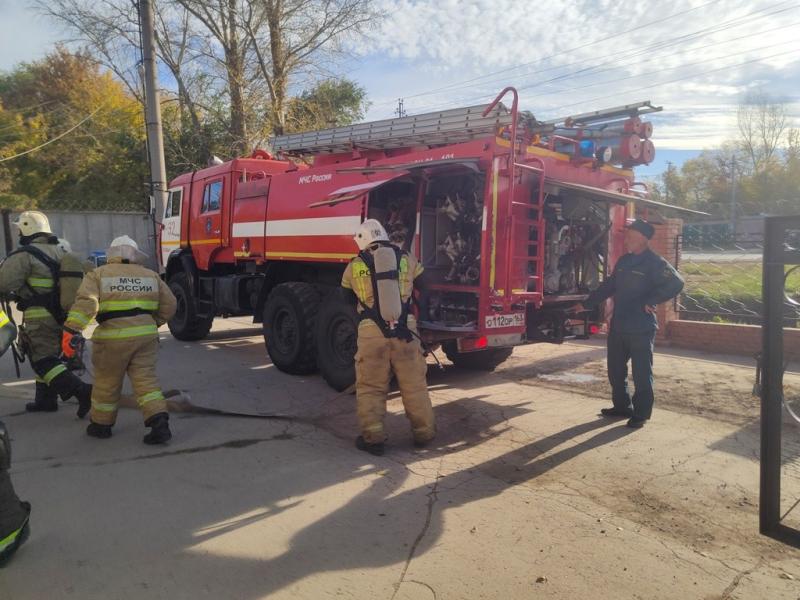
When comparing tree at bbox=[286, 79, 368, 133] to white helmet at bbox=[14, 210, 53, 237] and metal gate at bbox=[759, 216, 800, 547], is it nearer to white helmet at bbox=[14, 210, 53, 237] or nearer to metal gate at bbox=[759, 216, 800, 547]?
white helmet at bbox=[14, 210, 53, 237]

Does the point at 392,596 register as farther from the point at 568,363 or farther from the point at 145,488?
the point at 568,363

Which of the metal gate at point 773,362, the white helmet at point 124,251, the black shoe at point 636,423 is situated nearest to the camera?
the metal gate at point 773,362

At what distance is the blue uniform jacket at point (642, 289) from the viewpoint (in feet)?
17.3

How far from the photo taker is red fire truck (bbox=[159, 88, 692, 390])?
213 inches

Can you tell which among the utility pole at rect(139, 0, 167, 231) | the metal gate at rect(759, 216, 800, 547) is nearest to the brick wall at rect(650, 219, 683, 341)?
the metal gate at rect(759, 216, 800, 547)

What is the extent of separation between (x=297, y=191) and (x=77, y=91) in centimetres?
2785

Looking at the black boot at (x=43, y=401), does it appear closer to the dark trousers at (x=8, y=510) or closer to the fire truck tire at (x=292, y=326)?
the fire truck tire at (x=292, y=326)

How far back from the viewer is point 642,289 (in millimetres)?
5301

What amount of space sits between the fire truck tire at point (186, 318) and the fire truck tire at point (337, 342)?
3560mm

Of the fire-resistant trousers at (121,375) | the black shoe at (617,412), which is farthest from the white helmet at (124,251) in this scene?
the black shoe at (617,412)

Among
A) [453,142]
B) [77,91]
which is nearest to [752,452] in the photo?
[453,142]

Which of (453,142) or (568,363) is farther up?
(453,142)

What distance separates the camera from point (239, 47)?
1877 cm

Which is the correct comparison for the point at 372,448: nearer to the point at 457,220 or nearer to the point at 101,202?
the point at 457,220
